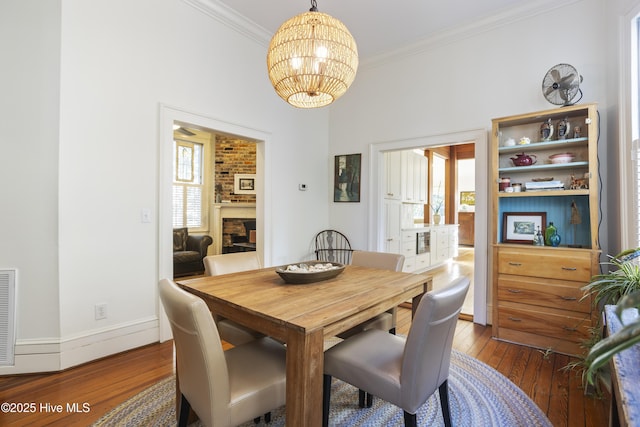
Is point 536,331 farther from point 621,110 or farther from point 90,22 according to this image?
point 90,22

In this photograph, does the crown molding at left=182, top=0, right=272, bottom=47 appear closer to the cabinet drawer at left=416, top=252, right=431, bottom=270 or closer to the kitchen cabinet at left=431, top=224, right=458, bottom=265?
the cabinet drawer at left=416, top=252, right=431, bottom=270

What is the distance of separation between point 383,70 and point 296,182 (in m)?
1.88

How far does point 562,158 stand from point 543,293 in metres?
1.21

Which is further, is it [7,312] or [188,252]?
[188,252]

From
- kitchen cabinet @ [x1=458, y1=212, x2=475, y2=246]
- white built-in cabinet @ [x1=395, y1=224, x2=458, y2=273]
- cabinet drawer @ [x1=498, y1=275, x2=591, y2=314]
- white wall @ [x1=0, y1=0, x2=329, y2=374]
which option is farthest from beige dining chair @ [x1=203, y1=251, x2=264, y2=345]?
kitchen cabinet @ [x1=458, y1=212, x2=475, y2=246]

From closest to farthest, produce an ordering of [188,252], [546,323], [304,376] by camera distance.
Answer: [304,376] < [546,323] < [188,252]

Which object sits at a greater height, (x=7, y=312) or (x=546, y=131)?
(x=546, y=131)

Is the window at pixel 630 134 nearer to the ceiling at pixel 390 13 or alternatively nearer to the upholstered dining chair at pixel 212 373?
the ceiling at pixel 390 13

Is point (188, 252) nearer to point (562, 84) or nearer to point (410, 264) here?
point (410, 264)

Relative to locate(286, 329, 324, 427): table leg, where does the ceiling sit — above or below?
above

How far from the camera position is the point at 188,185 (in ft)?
20.2

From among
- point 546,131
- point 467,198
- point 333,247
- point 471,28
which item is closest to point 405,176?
point 333,247

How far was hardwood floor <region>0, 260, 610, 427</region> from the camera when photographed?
5.68ft

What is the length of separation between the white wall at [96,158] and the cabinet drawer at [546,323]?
10.5ft
